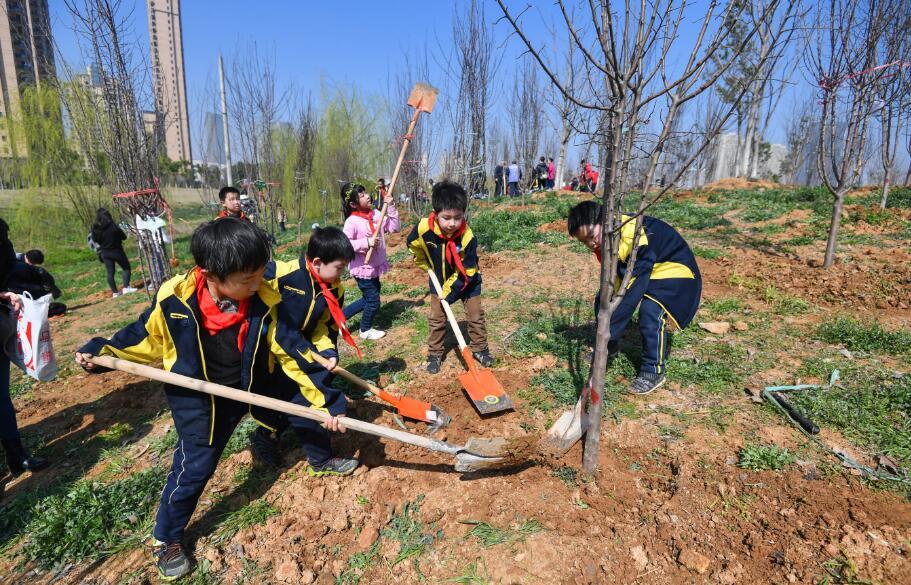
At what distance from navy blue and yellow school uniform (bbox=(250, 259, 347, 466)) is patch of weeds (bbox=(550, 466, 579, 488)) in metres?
1.30

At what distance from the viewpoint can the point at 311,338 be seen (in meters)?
2.93

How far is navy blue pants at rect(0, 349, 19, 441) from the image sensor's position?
308cm

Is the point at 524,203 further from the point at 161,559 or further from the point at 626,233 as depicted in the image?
the point at 161,559

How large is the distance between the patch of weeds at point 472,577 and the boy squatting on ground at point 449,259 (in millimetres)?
2097

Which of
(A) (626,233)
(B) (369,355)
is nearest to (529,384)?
(A) (626,233)

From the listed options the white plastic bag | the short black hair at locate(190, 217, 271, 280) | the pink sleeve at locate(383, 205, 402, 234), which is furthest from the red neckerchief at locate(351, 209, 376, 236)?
the short black hair at locate(190, 217, 271, 280)

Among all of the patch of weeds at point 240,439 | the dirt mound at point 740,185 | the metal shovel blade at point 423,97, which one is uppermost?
the metal shovel blade at point 423,97

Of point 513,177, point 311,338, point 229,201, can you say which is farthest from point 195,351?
point 513,177

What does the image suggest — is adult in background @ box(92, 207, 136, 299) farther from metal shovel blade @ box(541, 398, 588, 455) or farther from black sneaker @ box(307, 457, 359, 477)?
metal shovel blade @ box(541, 398, 588, 455)

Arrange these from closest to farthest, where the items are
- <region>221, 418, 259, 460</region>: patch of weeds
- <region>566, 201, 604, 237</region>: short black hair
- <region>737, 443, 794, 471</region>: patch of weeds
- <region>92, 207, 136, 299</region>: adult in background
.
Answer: <region>737, 443, 794, 471</region>: patch of weeds
<region>566, 201, 604, 237</region>: short black hair
<region>221, 418, 259, 460</region>: patch of weeds
<region>92, 207, 136, 299</region>: adult in background

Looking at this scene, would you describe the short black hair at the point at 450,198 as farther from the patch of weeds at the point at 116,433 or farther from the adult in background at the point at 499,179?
the adult in background at the point at 499,179

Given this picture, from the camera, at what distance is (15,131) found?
15.3 metres

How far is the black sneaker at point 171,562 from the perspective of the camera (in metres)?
2.26

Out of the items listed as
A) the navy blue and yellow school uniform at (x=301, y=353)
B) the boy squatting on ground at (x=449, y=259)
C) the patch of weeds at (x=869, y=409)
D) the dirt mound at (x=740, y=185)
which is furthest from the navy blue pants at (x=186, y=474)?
the dirt mound at (x=740, y=185)
